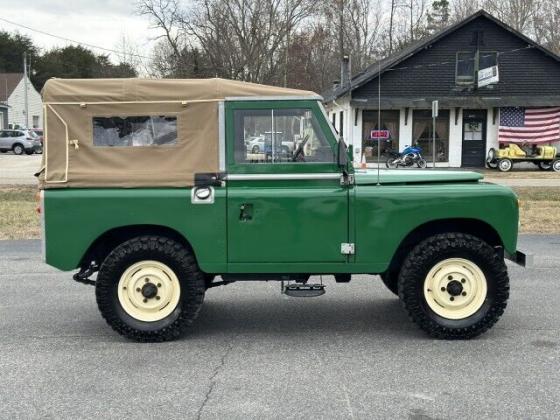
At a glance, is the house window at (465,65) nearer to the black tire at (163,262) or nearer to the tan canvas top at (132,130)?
the tan canvas top at (132,130)

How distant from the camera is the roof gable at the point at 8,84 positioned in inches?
2475

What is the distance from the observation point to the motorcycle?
88.8 ft

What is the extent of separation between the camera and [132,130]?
17.3 feet

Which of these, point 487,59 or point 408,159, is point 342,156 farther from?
point 487,59

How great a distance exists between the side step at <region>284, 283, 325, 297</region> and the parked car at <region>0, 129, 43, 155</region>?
129 feet

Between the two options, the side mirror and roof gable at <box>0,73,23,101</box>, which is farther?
roof gable at <box>0,73,23,101</box>

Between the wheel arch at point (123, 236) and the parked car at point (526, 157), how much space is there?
81.4 ft

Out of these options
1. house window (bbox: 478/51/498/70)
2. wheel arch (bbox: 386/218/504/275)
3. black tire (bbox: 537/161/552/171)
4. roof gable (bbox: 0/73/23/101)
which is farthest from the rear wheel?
roof gable (bbox: 0/73/23/101)

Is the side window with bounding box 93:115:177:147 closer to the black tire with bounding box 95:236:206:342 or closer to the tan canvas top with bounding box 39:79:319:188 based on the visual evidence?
the tan canvas top with bounding box 39:79:319:188

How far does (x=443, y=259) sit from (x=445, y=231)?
0.28 m

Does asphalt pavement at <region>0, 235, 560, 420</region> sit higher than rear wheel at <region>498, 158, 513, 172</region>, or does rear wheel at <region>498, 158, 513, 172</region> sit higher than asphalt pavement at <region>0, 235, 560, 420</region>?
rear wheel at <region>498, 158, 513, 172</region>

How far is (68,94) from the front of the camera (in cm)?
521

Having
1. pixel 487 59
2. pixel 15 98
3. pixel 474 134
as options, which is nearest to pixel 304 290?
pixel 474 134

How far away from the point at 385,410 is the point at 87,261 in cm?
289
